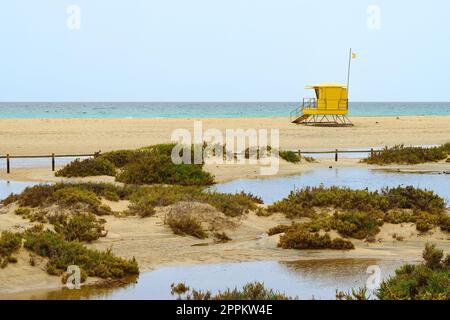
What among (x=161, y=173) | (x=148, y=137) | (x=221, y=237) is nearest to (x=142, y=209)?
(x=221, y=237)

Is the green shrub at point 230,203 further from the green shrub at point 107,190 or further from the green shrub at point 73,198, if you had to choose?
the green shrub at point 73,198

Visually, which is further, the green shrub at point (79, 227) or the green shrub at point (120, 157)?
the green shrub at point (120, 157)

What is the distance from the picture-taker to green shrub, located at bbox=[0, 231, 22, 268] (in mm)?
11562

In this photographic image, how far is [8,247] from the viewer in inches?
468

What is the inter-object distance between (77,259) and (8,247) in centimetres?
119

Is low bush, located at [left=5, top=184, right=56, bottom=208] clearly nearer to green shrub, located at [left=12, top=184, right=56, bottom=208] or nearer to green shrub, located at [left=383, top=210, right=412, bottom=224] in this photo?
green shrub, located at [left=12, top=184, right=56, bottom=208]

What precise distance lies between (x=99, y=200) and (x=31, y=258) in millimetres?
5418

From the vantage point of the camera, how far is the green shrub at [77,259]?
11.6m

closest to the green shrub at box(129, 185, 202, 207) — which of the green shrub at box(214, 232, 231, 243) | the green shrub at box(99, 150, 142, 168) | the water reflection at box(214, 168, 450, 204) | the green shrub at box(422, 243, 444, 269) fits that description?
the green shrub at box(214, 232, 231, 243)

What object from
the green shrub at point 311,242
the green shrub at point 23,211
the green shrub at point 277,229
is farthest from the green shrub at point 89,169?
the green shrub at point 311,242

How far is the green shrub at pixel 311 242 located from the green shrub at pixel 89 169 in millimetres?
12941

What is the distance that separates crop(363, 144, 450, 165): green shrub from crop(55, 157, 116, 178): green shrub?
13.2 metres

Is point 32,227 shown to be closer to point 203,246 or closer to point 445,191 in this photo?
point 203,246
